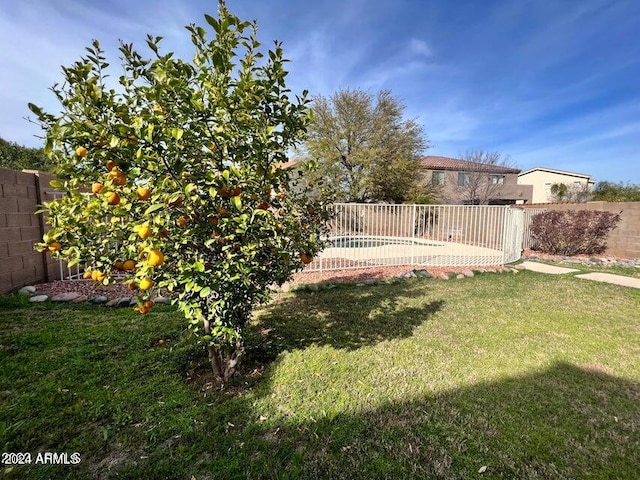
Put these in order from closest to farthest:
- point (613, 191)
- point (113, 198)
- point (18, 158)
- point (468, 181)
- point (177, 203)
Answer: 1. point (113, 198)
2. point (177, 203)
3. point (18, 158)
4. point (613, 191)
5. point (468, 181)

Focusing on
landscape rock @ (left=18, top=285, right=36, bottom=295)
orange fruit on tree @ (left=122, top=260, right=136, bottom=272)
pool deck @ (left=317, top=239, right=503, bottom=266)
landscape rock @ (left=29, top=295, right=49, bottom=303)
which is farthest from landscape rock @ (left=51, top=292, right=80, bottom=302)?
pool deck @ (left=317, top=239, right=503, bottom=266)

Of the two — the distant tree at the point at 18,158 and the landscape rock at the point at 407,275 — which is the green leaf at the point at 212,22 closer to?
the landscape rock at the point at 407,275

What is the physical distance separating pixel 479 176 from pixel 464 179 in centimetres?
132

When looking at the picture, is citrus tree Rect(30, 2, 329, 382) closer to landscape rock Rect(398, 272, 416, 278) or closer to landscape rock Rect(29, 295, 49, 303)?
landscape rock Rect(29, 295, 49, 303)

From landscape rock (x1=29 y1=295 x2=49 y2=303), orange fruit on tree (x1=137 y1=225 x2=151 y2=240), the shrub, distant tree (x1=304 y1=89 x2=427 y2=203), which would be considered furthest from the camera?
distant tree (x1=304 y1=89 x2=427 y2=203)

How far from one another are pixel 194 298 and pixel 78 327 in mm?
2578

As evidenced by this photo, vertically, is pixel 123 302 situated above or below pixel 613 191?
below

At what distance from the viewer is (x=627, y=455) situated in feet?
6.12

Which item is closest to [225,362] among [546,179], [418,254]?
[418,254]

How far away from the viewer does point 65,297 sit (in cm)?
451

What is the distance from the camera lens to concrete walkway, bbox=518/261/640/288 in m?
6.39

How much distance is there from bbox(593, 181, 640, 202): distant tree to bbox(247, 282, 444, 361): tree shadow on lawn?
2182 cm

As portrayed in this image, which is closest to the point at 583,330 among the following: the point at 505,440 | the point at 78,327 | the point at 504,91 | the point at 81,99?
the point at 505,440

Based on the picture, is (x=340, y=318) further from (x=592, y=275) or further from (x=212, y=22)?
(x=592, y=275)
